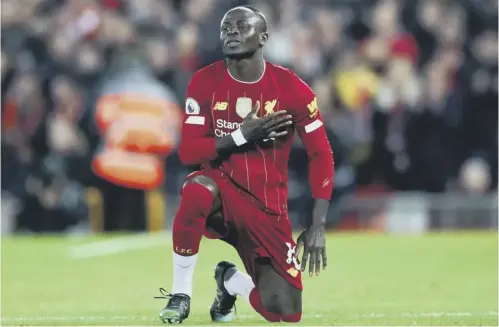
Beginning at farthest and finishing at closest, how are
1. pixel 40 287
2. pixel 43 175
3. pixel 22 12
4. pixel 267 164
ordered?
pixel 22 12 → pixel 43 175 → pixel 40 287 → pixel 267 164

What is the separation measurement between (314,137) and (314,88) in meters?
8.32

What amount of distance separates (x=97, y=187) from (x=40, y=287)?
531 cm

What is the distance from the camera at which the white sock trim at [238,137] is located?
7.67 meters

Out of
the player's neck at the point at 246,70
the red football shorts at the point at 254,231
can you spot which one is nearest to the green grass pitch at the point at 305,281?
the red football shorts at the point at 254,231

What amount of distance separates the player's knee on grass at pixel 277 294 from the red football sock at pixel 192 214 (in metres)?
0.52

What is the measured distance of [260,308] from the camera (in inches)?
316

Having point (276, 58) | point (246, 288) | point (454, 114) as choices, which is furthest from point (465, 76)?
point (246, 288)

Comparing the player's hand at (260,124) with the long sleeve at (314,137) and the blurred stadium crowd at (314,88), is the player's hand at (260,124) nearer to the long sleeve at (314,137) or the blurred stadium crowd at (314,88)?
the long sleeve at (314,137)

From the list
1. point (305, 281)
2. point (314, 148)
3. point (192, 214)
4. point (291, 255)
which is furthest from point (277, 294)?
point (305, 281)

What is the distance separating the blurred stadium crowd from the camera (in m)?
16.3

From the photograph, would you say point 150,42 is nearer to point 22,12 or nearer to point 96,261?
point 22,12

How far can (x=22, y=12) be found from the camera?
1742cm

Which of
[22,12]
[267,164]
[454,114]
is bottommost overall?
[267,164]

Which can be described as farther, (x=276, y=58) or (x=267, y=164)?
(x=276, y=58)
